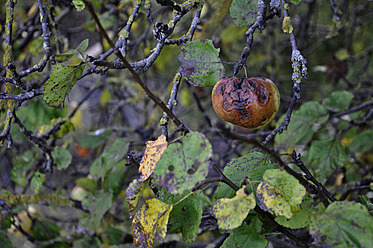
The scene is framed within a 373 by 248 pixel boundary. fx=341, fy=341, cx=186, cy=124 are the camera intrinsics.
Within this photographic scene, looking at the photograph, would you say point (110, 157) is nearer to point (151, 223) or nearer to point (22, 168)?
point (22, 168)

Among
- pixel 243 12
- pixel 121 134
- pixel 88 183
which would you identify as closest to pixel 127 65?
pixel 243 12

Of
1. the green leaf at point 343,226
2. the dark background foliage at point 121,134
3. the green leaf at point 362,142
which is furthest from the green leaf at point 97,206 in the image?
the green leaf at point 362,142

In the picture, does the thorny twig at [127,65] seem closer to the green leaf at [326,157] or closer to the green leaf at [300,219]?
the green leaf at [300,219]

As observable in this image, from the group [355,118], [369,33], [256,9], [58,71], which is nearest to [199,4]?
[256,9]

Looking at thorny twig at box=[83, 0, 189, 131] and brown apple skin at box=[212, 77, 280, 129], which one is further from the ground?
thorny twig at box=[83, 0, 189, 131]

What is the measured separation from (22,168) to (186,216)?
0.85 m

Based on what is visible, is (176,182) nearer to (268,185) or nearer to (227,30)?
(268,185)

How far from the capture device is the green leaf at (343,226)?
19.5 inches

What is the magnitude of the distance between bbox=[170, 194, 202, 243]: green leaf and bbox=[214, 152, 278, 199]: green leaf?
48 mm

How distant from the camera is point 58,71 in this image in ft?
2.16

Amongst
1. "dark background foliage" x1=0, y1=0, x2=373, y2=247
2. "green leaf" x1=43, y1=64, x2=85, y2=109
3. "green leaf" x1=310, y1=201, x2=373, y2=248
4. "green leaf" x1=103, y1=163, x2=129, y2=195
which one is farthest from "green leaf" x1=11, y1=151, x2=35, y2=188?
"green leaf" x1=310, y1=201, x2=373, y2=248

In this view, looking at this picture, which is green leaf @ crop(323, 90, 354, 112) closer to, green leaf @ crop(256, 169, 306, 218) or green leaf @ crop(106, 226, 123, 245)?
green leaf @ crop(256, 169, 306, 218)

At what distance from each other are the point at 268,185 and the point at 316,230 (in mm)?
96

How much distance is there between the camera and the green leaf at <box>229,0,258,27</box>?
2.54ft
